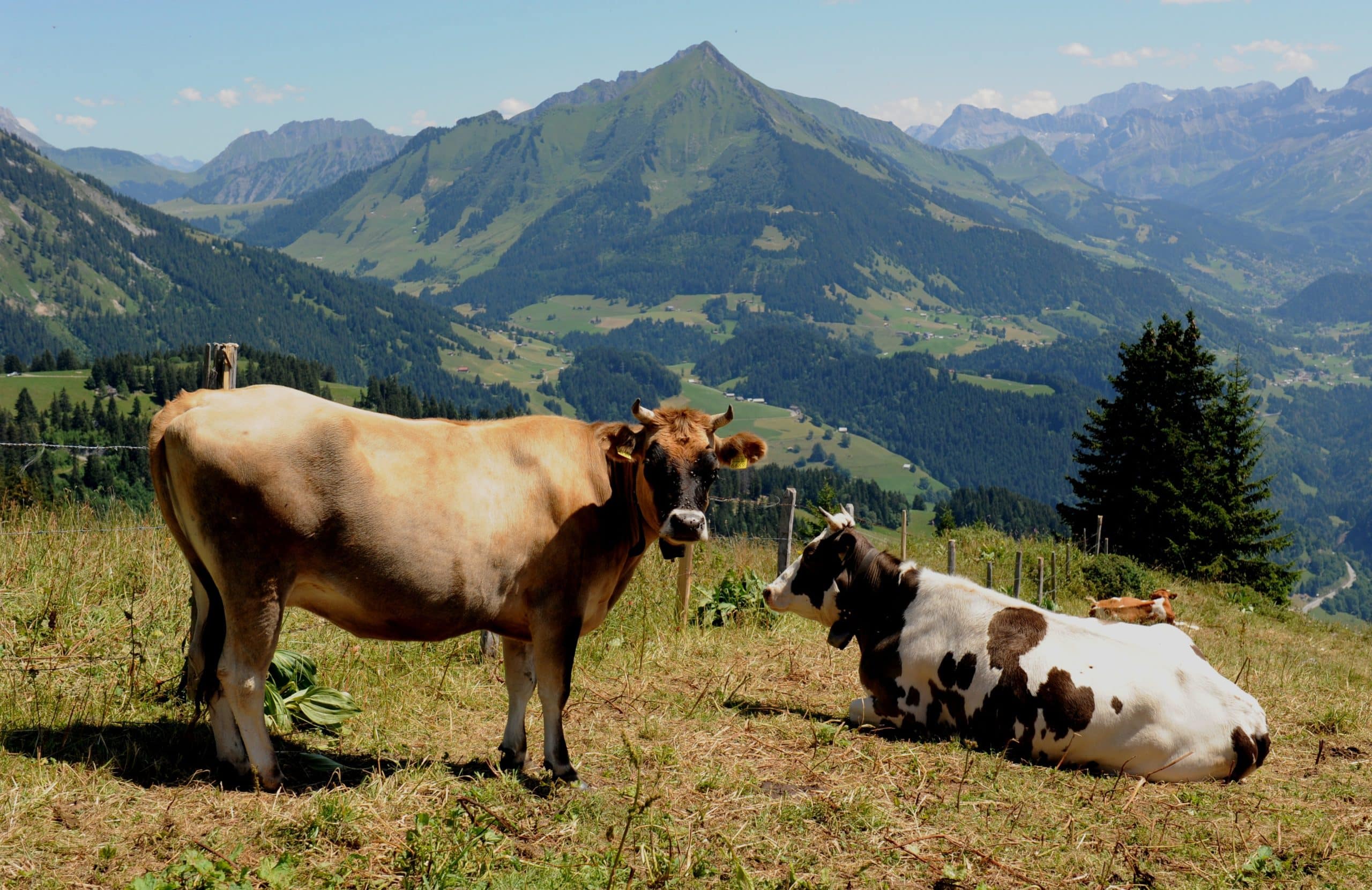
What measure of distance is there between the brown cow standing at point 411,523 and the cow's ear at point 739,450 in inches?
0.7

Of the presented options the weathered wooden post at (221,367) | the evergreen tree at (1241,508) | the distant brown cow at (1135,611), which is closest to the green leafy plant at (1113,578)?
the distant brown cow at (1135,611)

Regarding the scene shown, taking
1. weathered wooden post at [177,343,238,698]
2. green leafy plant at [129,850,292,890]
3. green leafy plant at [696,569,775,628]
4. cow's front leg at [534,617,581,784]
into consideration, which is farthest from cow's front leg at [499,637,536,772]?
green leafy plant at [696,569,775,628]

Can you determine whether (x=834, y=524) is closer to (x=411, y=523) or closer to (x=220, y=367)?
Answer: (x=411, y=523)

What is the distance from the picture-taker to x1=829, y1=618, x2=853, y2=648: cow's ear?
8.99 meters

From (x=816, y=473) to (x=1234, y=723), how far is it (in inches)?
5983

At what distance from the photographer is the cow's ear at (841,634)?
899cm

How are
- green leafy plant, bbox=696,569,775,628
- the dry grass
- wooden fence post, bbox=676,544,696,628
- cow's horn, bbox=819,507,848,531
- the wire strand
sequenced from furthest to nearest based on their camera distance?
green leafy plant, bbox=696,569,775,628 → wooden fence post, bbox=676,544,696,628 → the wire strand → cow's horn, bbox=819,507,848,531 → the dry grass

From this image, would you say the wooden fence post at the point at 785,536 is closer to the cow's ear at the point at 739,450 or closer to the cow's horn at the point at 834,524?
the cow's horn at the point at 834,524

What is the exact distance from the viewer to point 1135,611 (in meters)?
15.5

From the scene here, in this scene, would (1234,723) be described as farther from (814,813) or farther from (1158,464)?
(1158,464)

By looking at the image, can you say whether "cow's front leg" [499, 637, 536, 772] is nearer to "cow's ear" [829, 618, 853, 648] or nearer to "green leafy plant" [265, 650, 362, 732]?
"green leafy plant" [265, 650, 362, 732]

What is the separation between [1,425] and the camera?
92.6m

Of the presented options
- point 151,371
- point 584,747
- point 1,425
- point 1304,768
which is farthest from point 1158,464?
point 151,371

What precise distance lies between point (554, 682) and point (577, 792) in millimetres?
700
